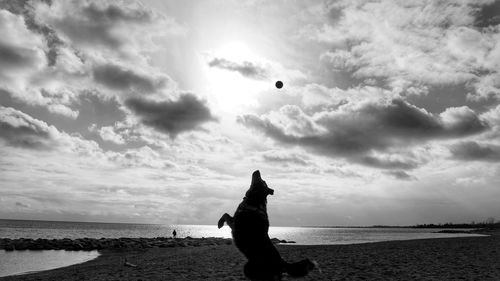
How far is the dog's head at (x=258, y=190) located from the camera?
145 inches

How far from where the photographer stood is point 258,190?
12.1ft

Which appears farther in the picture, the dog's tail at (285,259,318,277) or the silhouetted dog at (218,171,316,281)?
the silhouetted dog at (218,171,316,281)

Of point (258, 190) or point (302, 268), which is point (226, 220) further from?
point (302, 268)

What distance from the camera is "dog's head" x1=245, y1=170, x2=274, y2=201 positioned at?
12.1ft

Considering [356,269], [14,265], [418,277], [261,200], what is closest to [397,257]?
[356,269]

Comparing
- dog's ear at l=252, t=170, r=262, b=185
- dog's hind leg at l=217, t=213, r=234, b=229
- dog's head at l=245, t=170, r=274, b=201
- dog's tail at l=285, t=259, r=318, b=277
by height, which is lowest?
dog's tail at l=285, t=259, r=318, b=277

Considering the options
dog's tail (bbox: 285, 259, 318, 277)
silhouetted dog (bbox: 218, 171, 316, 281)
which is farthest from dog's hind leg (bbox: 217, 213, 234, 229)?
dog's tail (bbox: 285, 259, 318, 277)

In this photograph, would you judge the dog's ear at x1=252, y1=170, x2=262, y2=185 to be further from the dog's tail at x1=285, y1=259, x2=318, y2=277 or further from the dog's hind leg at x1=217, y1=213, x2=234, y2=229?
the dog's tail at x1=285, y1=259, x2=318, y2=277

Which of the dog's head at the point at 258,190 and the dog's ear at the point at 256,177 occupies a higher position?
the dog's ear at the point at 256,177

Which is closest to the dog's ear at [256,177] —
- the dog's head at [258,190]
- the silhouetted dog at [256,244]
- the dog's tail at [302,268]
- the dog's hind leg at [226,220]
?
the dog's head at [258,190]

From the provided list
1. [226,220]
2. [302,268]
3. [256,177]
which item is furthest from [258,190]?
[302,268]

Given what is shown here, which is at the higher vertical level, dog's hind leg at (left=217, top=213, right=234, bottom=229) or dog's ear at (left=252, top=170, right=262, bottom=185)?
dog's ear at (left=252, top=170, right=262, bottom=185)

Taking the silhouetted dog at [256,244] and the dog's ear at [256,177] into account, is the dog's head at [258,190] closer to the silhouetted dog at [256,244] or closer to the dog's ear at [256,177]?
the dog's ear at [256,177]

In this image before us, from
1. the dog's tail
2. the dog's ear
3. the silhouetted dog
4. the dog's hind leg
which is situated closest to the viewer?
the dog's tail
